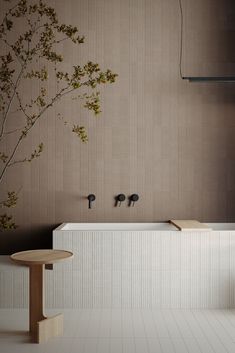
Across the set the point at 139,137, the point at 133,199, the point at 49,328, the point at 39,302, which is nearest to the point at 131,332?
the point at 49,328

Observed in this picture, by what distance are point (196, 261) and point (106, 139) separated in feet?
5.31

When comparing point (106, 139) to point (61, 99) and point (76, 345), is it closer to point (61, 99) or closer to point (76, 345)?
point (61, 99)

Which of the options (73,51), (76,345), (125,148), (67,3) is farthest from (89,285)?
(67,3)

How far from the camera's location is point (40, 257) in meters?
3.58

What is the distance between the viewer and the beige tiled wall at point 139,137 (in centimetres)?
509

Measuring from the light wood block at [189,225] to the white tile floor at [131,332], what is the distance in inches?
28.3

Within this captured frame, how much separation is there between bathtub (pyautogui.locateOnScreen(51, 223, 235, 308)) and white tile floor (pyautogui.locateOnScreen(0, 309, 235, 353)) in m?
0.14

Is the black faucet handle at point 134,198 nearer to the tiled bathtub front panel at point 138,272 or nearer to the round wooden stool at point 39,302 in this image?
the tiled bathtub front panel at point 138,272

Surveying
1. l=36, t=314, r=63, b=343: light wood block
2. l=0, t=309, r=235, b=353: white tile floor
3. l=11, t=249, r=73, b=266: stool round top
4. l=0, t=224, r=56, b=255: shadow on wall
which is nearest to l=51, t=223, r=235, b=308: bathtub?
l=0, t=309, r=235, b=353: white tile floor

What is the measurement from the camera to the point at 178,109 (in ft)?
16.8

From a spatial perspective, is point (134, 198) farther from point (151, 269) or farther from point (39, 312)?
point (39, 312)

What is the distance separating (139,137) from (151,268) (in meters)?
1.47

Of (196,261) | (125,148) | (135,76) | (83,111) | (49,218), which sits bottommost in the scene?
(196,261)

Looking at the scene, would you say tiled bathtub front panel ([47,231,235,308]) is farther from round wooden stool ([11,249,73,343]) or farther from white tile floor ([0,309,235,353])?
round wooden stool ([11,249,73,343])
